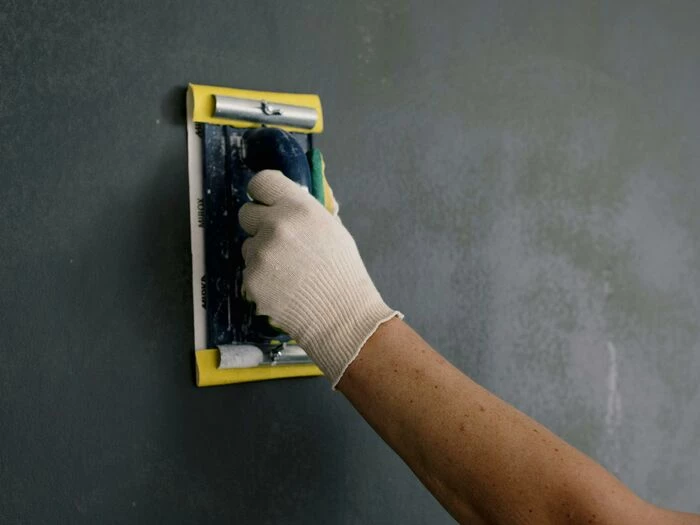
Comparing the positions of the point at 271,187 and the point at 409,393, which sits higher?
the point at 271,187

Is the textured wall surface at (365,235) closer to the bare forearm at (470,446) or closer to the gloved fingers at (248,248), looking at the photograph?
the gloved fingers at (248,248)

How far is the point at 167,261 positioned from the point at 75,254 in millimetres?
114

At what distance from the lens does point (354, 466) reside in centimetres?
105

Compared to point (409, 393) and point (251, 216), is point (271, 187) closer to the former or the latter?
point (251, 216)

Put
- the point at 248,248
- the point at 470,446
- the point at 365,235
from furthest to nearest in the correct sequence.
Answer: the point at 365,235 < the point at 248,248 < the point at 470,446

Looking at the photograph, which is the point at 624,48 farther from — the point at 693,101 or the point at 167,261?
the point at 167,261

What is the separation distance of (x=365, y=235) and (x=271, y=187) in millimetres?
240

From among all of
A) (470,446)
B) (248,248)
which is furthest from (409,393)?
(248,248)

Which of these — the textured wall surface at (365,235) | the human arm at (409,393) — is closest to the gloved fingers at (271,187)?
the human arm at (409,393)

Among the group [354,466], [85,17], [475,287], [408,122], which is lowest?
[354,466]

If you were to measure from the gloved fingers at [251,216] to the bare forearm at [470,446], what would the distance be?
20 centimetres

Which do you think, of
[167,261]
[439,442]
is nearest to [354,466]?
[439,442]

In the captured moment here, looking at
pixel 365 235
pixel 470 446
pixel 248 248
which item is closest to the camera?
pixel 470 446

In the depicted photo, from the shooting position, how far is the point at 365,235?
1073 mm
